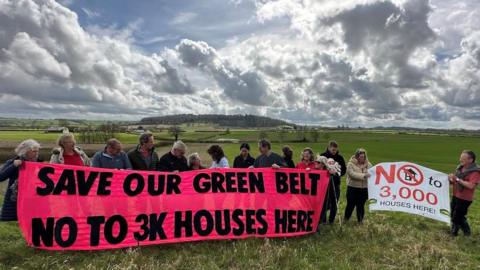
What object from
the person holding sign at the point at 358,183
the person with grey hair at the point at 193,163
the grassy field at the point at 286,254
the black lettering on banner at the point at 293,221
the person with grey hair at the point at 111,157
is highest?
the person with grey hair at the point at 111,157

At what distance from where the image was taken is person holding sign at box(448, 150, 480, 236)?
26.6 ft

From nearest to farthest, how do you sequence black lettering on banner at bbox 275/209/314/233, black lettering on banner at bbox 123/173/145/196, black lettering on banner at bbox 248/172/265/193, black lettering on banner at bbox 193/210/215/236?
black lettering on banner at bbox 123/173/145/196
black lettering on banner at bbox 193/210/215/236
black lettering on banner at bbox 275/209/314/233
black lettering on banner at bbox 248/172/265/193

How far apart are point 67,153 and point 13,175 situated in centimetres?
107

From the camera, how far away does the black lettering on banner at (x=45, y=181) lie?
6652mm

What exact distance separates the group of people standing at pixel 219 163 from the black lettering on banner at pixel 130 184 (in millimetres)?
460

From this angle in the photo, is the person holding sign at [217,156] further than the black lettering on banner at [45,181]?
Yes

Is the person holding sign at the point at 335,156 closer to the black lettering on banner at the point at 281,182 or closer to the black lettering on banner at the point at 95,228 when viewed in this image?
the black lettering on banner at the point at 281,182

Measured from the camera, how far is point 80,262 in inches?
243

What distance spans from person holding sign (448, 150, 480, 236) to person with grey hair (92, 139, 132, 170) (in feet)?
26.6

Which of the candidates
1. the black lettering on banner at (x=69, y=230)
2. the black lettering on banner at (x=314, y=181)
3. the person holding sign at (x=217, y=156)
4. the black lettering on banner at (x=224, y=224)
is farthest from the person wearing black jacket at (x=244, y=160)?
the black lettering on banner at (x=69, y=230)

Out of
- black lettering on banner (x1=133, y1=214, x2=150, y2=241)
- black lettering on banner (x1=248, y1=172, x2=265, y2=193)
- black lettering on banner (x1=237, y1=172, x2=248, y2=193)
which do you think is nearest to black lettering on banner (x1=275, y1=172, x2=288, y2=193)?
black lettering on banner (x1=248, y1=172, x2=265, y2=193)

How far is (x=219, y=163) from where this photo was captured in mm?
8758

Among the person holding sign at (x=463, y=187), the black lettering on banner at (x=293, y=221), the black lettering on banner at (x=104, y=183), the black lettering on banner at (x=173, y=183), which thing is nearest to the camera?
the black lettering on banner at (x=104, y=183)

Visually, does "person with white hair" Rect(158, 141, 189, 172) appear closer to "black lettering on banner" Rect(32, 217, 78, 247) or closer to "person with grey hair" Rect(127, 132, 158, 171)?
"person with grey hair" Rect(127, 132, 158, 171)
